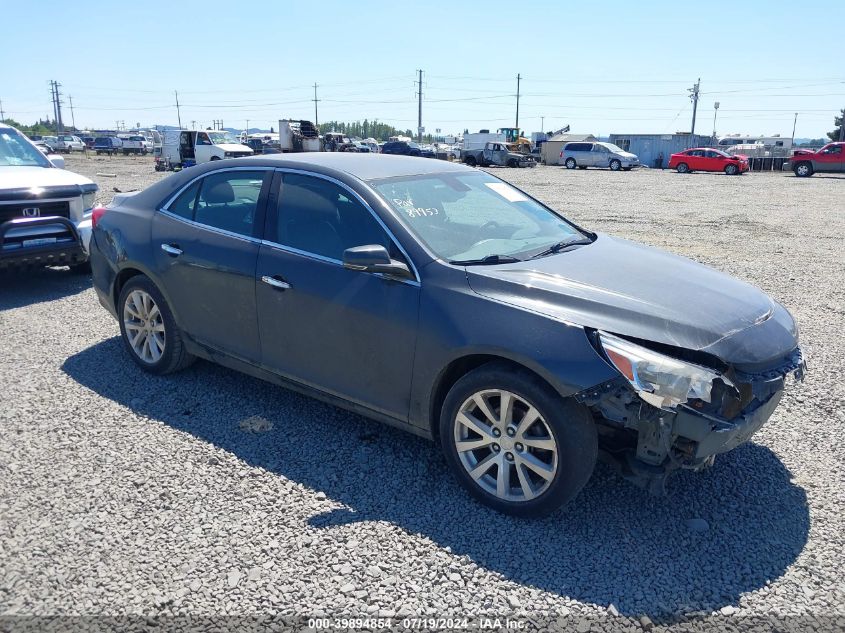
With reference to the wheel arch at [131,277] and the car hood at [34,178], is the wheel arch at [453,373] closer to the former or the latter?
the wheel arch at [131,277]

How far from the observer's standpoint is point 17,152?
8.17 m

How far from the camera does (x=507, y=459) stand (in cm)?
325

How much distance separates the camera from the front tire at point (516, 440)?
3.00m

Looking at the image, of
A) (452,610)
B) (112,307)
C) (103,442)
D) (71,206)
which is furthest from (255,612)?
(71,206)

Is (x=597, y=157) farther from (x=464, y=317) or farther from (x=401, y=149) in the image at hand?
(x=464, y=317)

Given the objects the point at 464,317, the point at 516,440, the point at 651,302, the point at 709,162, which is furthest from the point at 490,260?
the point at 709,162

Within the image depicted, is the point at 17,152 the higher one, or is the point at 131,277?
the point at 17,152

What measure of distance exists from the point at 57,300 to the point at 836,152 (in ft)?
123

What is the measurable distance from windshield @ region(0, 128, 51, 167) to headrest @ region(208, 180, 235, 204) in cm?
489

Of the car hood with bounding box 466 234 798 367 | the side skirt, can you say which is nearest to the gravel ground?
the side skirt

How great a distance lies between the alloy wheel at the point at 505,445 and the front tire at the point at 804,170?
37506 millimetres

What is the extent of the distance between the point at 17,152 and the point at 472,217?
6.93 m

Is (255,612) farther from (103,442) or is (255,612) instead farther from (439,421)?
(103,442)

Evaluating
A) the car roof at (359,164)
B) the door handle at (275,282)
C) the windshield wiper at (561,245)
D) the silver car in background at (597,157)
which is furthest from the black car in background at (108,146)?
the windshield wiper at (561,245)
